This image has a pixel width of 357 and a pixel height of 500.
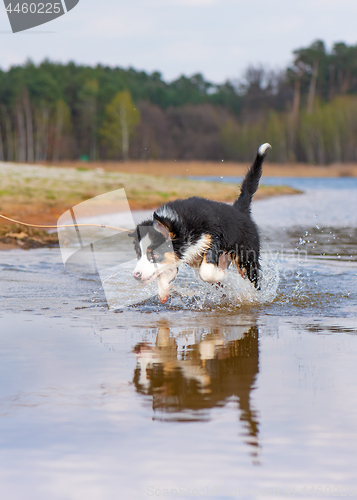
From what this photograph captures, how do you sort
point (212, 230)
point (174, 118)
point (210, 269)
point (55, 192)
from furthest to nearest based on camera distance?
point (174, 118)
point (55, 192)
point (212, 230)
point (210, 269)

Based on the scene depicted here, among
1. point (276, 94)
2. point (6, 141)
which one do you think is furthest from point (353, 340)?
point (276, 94)

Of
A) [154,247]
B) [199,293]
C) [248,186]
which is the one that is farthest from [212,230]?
[248,186]

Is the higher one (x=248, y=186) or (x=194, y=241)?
(x=248, y=186)

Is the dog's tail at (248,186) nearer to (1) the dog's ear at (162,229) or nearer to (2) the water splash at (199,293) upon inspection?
(2) the water splash at (199,293)

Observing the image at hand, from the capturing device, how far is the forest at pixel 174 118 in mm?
63656

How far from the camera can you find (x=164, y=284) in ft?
18.4

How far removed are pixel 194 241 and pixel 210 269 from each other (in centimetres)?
30

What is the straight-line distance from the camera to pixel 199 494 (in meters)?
2.20

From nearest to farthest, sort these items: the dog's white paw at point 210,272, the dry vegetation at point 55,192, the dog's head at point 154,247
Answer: the dog's head at point 154,247 → the dog's white paw at point 210,272 → the dry vegetation at point 55,192

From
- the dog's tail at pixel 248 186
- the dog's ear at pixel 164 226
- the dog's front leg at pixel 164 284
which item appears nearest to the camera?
the dog's ear at pixel 164 226

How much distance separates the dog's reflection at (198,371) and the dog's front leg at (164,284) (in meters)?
0.87

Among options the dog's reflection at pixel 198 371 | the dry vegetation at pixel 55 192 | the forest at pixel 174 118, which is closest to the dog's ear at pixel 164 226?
the dog's reflection at pixel 198 371

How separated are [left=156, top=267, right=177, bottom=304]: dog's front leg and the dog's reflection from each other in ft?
2.86

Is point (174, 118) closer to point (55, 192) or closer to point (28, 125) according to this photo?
point (28, 125)
